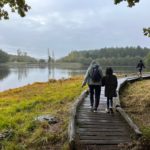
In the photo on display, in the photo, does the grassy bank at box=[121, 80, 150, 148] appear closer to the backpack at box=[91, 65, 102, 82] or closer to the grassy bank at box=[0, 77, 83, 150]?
the backpack at box=[91, 65, 102, 82]

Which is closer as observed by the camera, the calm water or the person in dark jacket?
the person in dark jacket

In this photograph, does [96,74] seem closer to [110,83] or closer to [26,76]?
[110,83]

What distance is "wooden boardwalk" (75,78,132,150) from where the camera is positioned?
11906 millimetres

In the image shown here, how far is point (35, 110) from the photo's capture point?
19953 mm

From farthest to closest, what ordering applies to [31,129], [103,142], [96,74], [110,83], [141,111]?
[141,111] → [110,83] → [96,74] → [31,129] → [103,142]

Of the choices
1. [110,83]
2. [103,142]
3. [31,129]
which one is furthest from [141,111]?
[103,142]

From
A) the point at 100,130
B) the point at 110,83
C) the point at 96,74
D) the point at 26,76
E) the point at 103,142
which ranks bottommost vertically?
the point at 26,76

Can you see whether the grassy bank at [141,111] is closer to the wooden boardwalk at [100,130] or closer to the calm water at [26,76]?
the wooden boardwalk at [100,130]

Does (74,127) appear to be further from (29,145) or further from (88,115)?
(88,115)

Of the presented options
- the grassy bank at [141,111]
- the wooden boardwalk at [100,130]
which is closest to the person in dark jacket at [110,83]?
the wooden boardwalk at [100,130]

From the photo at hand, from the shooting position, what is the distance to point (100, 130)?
13406 millimetres

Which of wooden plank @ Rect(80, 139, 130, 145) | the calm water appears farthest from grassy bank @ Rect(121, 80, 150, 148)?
the calm water

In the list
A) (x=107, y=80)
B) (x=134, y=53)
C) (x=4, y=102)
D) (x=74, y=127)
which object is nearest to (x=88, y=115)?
(x=107, y=80)

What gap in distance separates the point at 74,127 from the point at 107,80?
3.67 metres
